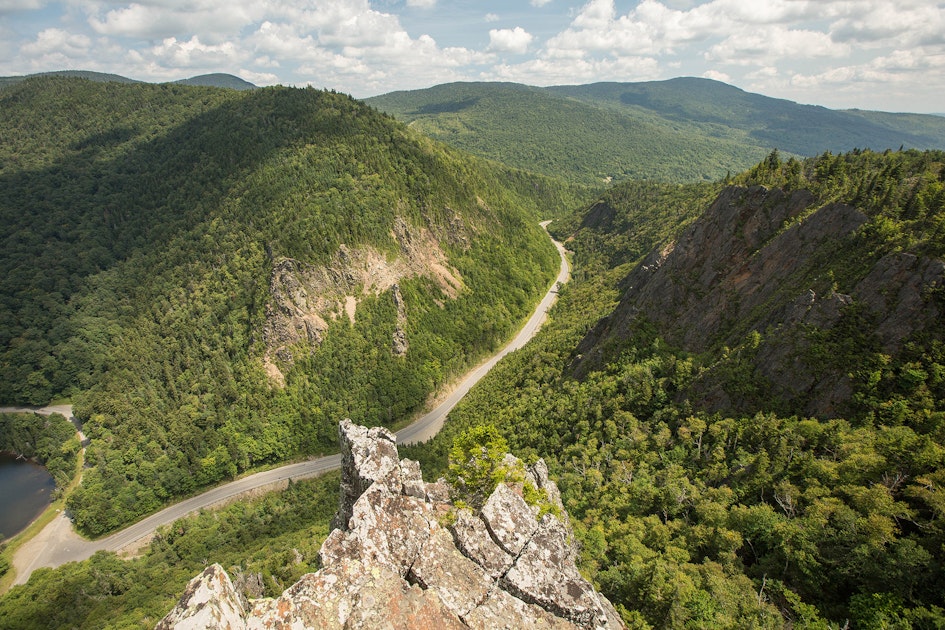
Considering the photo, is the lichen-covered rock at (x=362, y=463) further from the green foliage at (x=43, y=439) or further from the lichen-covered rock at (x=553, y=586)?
the green foliage at (x=43, y=439)

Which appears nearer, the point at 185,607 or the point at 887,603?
the point at 185,607

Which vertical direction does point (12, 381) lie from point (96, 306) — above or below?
below

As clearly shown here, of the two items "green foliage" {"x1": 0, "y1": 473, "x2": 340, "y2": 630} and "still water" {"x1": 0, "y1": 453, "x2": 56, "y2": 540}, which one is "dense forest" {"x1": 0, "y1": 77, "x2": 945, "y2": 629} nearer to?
"green foliage" {"x1": 0, "y1": 473, "x2": 340, "y2": 630}

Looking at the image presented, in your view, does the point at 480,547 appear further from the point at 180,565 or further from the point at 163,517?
the point at 163,517

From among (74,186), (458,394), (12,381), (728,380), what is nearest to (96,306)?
(12,381)

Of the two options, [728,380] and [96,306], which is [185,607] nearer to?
[728,380]
